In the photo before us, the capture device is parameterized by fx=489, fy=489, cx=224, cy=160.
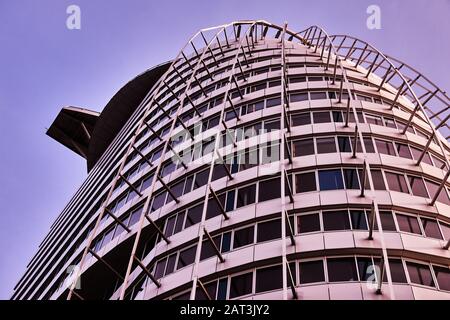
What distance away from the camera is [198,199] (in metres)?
29.6

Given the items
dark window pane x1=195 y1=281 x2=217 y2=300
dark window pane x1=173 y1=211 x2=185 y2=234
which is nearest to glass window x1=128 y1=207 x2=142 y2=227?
dark window pane x1=173 y1=211 x2=185 y2=234

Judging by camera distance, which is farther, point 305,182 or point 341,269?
point 305,182

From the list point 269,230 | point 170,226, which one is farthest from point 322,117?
point 170,226

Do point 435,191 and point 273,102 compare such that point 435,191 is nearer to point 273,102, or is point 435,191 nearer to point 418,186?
point 418,186

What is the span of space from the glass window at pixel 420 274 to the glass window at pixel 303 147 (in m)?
9.51

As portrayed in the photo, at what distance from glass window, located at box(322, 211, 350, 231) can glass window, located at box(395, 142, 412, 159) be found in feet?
25.8

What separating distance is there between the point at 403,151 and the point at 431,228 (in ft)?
22.8

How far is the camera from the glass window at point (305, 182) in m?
27.0

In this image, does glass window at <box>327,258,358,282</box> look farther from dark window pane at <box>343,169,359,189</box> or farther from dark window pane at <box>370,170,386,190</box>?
dark window pane at <box>370,170,386,190</box>

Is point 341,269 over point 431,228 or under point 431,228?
under

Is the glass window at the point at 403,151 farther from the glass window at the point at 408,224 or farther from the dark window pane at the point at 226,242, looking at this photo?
the dark window pane at the point at 226,242

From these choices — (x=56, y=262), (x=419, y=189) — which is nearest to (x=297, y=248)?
(x=419, y=189)

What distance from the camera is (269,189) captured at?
91.2ft

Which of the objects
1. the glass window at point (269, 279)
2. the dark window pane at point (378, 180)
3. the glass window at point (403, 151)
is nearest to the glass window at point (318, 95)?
the glass window at point (403, 151)
